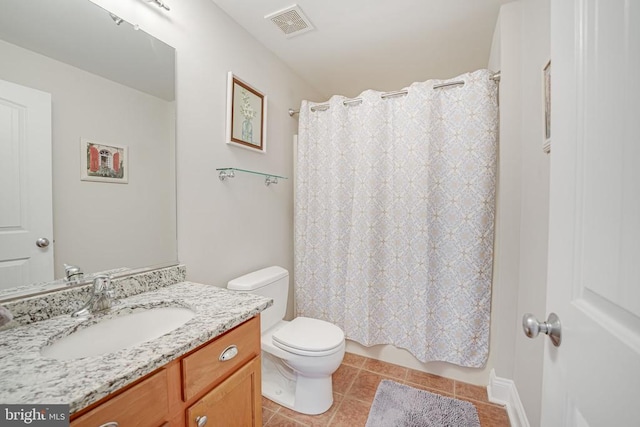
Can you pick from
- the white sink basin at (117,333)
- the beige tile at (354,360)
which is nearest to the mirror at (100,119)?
the white sink basin at (117,333)

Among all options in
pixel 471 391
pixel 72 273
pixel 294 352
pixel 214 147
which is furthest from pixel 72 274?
pixel 471 391

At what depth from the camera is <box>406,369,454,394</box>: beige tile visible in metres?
1.67

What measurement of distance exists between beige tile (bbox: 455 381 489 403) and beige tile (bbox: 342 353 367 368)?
2.10 feet

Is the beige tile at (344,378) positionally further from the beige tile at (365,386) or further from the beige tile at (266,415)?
the beige tile at (266,415)

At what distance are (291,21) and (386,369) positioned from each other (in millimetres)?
2442

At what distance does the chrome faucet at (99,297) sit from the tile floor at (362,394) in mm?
1075

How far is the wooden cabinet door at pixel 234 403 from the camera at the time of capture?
79 centimetres

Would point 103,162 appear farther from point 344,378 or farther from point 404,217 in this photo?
point 344,378

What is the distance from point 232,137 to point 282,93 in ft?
2.44

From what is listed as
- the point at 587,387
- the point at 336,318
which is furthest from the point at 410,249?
the point at 587,387

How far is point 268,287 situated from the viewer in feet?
5.39

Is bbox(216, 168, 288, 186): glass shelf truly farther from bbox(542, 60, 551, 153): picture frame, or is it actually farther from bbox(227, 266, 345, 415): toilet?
bbox(542, 60, 551, 153): picture frame

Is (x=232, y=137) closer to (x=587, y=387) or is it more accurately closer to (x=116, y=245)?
(x=116, y=245)

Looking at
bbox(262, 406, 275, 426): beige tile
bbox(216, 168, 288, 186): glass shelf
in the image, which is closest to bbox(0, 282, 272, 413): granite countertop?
bbox(216, 168, 288, 186): glass shelf
